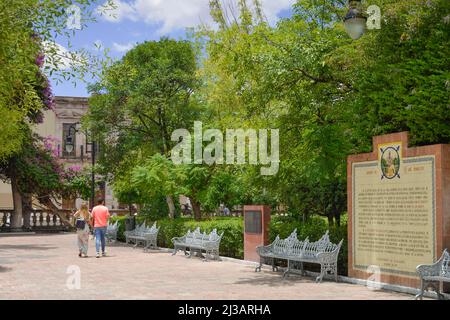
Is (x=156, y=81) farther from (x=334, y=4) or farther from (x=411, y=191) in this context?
(x=411, y=191)

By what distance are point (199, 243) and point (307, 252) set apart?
5.87 metres

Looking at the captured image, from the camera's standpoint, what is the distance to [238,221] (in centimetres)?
1973

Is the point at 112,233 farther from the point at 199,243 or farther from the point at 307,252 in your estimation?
the point at 307,252

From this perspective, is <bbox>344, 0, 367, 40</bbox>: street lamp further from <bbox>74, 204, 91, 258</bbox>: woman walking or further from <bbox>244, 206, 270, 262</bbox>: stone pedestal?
<bbox>74, 204, 91, 258</bbox>: woman walking

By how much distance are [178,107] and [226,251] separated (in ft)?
31.6

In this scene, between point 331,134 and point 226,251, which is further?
point 226,251

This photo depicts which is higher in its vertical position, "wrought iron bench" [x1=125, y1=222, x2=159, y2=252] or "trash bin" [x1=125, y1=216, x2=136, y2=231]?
"trash bin" [x1=125, y1=216, x2=136, y2=231]

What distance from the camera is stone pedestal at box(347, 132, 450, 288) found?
11023 millimetres

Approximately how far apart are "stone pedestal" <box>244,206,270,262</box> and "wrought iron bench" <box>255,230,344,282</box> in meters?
1.21

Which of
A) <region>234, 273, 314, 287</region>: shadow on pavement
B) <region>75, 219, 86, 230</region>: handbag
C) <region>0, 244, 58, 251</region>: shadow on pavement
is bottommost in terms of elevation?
<region>0, 244, 58, 251</region>: shadow on pavement

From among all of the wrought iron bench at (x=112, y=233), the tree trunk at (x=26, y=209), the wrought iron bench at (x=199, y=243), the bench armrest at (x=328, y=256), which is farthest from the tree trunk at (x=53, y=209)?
the bench armrest at (x=328, y=256)

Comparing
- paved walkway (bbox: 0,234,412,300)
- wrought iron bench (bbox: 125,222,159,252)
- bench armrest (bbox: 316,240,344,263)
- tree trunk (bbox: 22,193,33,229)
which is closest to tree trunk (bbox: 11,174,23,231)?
tree trunk (bbox: 22,193,33,229)
